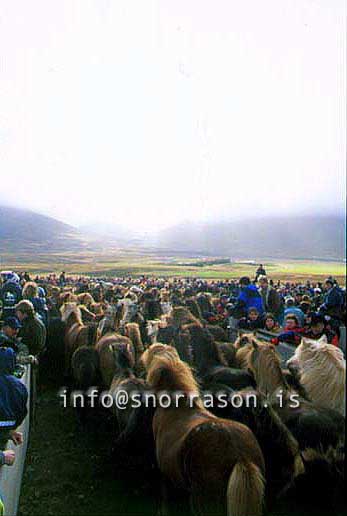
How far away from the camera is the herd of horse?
3.64ft

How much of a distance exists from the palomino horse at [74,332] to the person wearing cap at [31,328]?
0.30ft

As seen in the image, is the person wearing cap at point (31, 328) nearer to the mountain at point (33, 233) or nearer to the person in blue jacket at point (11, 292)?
the person in blue jacket at point (11, 292)

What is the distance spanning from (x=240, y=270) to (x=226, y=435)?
0.55m

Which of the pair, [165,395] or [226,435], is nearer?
[226,435]

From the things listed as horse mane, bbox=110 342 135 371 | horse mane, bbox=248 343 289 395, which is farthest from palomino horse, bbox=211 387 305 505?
horse mane, bbox=110 342 135 371

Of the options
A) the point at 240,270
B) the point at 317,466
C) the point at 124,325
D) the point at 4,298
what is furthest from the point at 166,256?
the point at 317,466

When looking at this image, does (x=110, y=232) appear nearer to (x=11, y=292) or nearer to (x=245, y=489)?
(x=11, y=292)

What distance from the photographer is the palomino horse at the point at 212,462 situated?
1.06 meters

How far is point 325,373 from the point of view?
139 centimetres

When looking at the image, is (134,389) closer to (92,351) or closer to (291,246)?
(92,351)

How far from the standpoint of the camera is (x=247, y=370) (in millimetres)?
1490

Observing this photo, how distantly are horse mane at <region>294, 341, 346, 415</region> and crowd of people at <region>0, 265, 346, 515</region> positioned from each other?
44mm

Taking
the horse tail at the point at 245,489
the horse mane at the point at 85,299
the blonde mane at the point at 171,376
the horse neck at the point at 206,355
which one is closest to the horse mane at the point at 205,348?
the horse neck at the point at 206,355

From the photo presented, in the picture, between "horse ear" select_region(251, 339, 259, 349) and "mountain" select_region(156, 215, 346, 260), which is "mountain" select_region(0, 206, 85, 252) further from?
"horse ear" select_region(251, 339, 259, 349)
